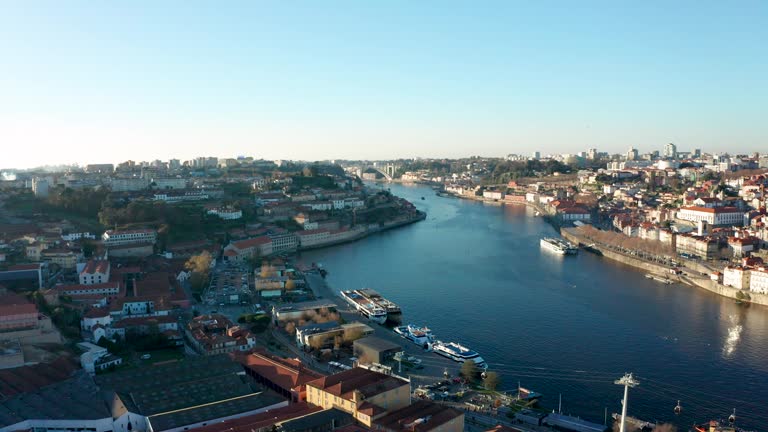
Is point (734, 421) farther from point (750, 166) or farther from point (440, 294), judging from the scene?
point (750, 166)

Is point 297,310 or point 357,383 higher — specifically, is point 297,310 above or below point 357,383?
below

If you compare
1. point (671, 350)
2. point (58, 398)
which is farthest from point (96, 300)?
point (671, 350)

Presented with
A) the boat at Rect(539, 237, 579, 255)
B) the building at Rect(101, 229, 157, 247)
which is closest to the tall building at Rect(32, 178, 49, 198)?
the building at Rect(101, 229, 157, 247)

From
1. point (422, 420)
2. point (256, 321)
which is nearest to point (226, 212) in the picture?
point (256, 321)

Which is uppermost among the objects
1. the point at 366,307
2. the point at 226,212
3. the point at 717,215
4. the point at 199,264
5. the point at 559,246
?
the point at 717,215

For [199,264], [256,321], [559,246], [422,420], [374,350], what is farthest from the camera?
[559,246]

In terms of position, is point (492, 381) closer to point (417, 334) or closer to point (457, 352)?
point (457, 352)

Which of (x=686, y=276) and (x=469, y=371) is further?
(x=686, y=276)

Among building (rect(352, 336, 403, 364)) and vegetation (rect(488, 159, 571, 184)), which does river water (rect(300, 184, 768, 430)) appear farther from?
vegetation (rect(488, 159, 571, 184))
